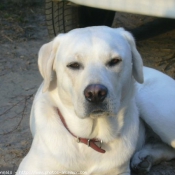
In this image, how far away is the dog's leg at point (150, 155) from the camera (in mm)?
3473

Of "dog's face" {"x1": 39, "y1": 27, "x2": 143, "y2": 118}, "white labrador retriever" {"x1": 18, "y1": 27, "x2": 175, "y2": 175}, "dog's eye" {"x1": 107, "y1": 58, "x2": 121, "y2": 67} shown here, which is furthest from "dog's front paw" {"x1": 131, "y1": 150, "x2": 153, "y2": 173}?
"dog's eye" {"x1": 107, "y1": 58, "x2": 121, "y2": 67}

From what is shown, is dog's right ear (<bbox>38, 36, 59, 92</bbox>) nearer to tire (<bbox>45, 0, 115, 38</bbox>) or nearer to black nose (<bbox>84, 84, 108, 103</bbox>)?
black nose (<bbox>84, 84, 108, 103</bbox>)

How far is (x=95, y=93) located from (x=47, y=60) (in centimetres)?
56

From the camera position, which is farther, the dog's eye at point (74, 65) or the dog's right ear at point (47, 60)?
the dog's right ear at point (47, 60)

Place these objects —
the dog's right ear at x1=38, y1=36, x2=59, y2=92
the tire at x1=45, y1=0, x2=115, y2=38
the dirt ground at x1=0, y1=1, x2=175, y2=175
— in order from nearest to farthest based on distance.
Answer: the dog's right ear at x1=38, y1=36, x2=59, y2=92
the dirt ground at x1=0, y1=1, x2=175, y2=175
the tire at x1=45, y1=0, x2=115, y2=38

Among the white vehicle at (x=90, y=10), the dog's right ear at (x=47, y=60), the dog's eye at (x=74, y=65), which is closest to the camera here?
the dog's eye at (x=74, y=65)

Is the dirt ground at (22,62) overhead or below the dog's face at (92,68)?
below

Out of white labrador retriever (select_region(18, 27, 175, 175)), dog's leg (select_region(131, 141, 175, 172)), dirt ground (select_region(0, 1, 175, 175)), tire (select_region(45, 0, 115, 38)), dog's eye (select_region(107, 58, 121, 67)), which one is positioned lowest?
dirt ground (select_region(0, 1, 175, 175))

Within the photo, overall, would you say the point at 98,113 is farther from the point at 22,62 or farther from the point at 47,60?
the point at 22,62

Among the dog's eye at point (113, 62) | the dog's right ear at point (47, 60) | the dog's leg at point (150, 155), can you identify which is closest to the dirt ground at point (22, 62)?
the dog's leg at point (150, 155)

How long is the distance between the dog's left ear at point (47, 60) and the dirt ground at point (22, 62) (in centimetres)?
81

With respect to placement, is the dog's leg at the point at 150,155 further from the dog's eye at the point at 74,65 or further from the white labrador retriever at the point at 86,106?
the dog's eye at the point at 74,65

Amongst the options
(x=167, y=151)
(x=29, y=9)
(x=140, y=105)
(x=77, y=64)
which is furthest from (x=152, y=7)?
(x=29, y=9)

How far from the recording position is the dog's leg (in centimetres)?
347
